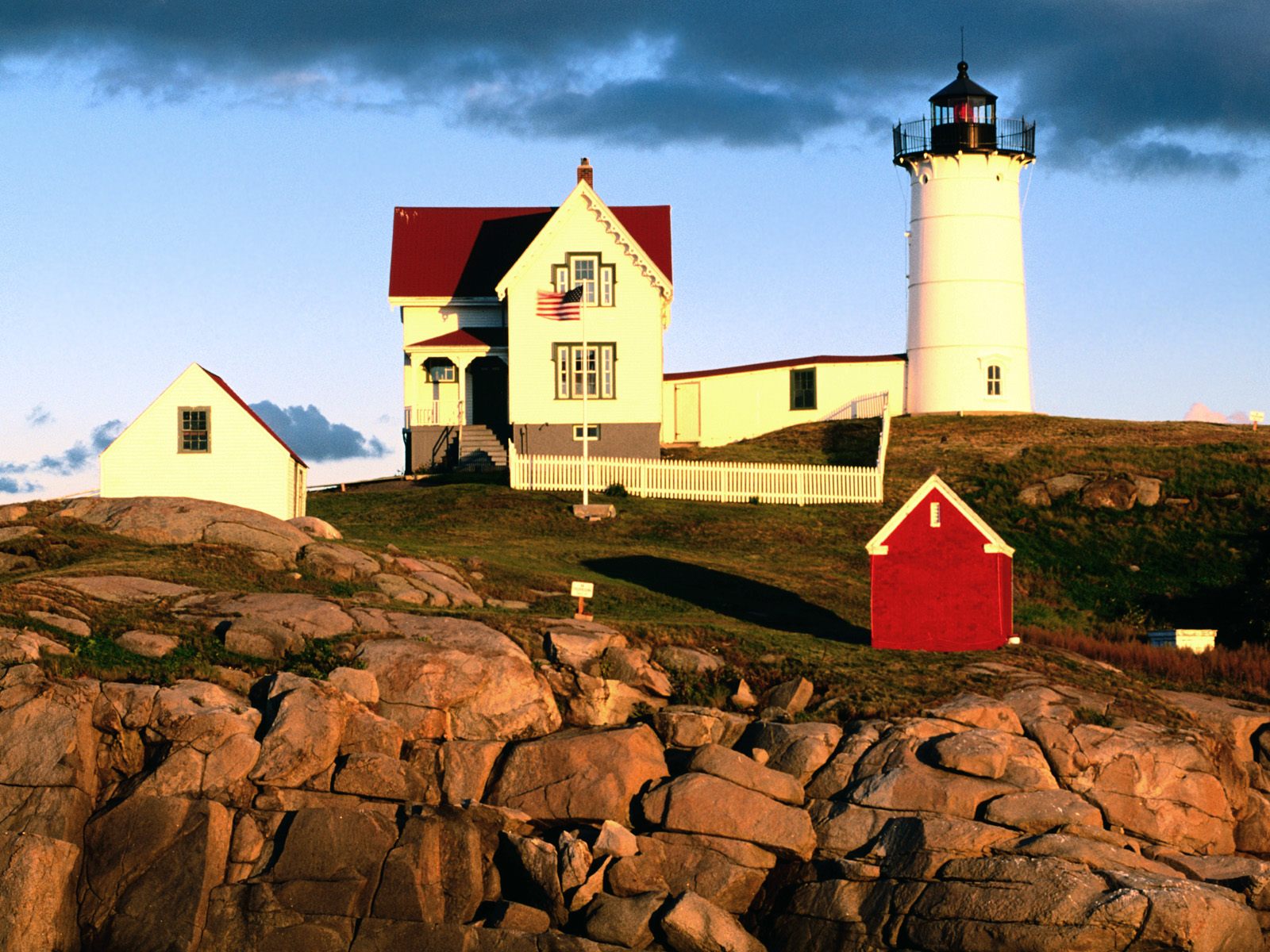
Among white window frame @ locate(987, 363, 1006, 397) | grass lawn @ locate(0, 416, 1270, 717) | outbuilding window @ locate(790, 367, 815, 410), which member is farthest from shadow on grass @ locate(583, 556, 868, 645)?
white window frame @ locate(987, 363, 1006, 397)

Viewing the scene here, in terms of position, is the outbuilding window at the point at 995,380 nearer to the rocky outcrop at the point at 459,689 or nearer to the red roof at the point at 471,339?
the red roof at the point at 471,339

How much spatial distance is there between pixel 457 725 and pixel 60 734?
5.38 meters

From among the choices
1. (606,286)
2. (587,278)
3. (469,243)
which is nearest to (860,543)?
(606,286)

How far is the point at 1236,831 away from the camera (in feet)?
76.1

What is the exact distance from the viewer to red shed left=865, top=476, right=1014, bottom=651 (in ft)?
94.7

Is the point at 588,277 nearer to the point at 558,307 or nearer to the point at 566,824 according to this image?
the point at 558,307

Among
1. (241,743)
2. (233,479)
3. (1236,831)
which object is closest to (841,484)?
(233,479)

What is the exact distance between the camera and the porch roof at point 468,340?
5069 cm

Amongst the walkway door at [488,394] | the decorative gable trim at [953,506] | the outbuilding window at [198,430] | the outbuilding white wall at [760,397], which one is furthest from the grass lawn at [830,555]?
the outbuilding window at [198,430]

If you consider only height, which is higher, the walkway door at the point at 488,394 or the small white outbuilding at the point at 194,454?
the walkway door at the point at 488,394

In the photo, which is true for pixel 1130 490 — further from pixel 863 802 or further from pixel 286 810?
pixel 286 810

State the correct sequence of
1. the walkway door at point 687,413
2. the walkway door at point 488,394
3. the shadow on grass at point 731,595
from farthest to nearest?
1. the walkway door at point 687,413
2. the walkway door at point 488,394
3. the shadow on grass at point 731,595

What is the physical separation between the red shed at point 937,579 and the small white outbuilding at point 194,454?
13.5 m

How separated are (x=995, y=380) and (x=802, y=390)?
21.1 feet
